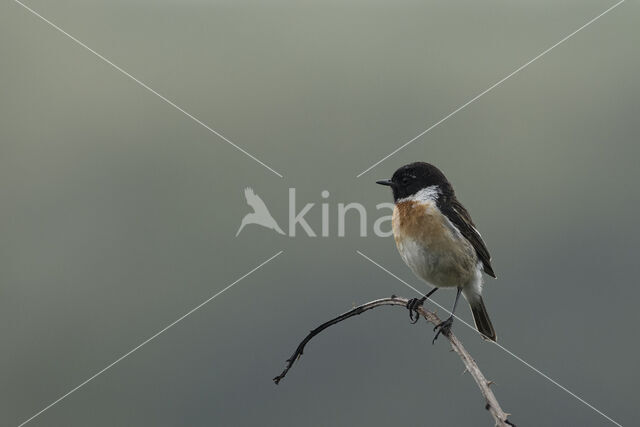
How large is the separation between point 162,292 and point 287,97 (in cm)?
8034

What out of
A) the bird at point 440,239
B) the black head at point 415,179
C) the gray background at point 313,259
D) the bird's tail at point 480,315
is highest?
the black head at point 415,179

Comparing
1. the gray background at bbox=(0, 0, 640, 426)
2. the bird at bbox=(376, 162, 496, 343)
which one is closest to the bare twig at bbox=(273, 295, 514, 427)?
the bird at bbox=(376, 162, 496, 343)

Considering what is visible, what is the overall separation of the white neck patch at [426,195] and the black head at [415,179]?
0.09 ft

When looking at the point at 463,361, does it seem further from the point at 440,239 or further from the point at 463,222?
the point at 463,222

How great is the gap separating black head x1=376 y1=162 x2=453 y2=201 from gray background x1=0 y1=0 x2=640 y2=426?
32.5 metres

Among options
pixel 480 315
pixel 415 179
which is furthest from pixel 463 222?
pixel 480 315

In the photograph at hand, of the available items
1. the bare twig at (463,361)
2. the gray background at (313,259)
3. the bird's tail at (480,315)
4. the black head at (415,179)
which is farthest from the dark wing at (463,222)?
the gray background at (313,259)

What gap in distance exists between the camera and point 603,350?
83.9 m

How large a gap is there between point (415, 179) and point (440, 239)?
0.56 m

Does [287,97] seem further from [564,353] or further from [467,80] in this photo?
[564,353]

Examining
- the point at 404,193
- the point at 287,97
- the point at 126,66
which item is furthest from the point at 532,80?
the point at 404,193

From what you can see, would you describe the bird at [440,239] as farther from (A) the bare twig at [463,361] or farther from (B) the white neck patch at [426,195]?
(A) the bare twig at [463,361]

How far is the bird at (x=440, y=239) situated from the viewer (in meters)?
7.81

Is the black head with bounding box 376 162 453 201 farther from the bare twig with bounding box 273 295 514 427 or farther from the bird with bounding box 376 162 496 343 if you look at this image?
the bare twig with bounding box 273 295 514 427
